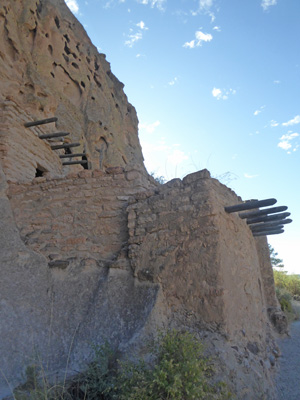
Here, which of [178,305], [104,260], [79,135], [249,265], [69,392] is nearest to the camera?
[69,392]

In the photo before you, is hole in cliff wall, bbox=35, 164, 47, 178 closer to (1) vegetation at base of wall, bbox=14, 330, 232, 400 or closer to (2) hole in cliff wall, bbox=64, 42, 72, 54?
(1) vegetation at base of wall, bbox=14, 330, 232, 400

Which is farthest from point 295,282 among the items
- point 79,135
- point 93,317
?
point 93,317

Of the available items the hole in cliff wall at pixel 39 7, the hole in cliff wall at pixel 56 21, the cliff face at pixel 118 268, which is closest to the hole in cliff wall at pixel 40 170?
the cliff face at pixel 118 268

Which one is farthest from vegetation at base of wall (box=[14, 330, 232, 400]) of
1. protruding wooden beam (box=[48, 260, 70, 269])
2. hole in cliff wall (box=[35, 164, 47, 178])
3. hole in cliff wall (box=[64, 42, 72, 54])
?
hole in cliff wall (box=[64, 42, 72, 54])

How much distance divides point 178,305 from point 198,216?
3.05 feet

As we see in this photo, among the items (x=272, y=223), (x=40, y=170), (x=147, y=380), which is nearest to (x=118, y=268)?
(x=147, y=380)

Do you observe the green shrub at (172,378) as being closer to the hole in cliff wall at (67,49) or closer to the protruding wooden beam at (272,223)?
the protruding wooden beam at (272,223)

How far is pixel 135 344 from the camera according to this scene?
255 centimetres

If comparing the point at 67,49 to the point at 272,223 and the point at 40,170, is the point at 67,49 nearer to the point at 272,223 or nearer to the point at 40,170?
the point at 40,170

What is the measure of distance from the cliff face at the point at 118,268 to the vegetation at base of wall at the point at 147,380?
0.22 m

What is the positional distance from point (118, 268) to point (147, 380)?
1.45m

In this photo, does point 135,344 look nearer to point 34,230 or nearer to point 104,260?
point 104,260

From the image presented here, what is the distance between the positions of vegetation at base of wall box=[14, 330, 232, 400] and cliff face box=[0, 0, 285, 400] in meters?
0.22

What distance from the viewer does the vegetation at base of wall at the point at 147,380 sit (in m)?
1.90
